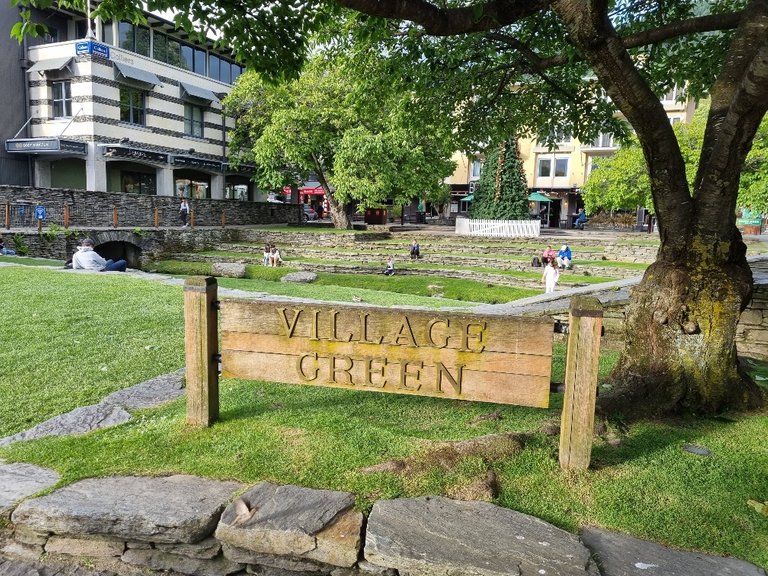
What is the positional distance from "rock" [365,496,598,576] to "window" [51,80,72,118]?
31.9 meters

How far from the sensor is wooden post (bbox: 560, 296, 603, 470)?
144 inches

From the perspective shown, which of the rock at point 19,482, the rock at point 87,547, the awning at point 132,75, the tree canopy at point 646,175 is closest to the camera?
the rock at point 87,547

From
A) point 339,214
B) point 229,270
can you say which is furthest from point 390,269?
point 339,214

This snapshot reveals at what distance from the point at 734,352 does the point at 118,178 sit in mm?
34131

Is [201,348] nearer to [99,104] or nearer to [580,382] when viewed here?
[580,382]

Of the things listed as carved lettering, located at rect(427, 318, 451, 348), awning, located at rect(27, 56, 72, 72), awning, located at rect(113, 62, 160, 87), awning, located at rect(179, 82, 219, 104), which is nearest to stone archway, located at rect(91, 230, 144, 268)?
awning, located at rect(113, 62, 160, 87)

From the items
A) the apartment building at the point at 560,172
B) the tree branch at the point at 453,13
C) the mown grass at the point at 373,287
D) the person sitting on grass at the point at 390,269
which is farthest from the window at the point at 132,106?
the tree branch at the point at 453,13

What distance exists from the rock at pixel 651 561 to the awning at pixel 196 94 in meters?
35.3

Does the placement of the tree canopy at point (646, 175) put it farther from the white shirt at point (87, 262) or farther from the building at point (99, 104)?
the building at point (99, 104)

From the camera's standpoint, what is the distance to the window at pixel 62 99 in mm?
28938

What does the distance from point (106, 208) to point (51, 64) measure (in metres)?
8.32

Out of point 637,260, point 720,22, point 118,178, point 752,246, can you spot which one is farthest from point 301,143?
point 720,22

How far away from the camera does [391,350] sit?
163 inches

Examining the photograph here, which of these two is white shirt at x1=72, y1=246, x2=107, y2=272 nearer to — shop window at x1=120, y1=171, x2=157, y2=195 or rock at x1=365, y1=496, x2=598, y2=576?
rock at x1=365, y1=496, x2=598, y2=576
